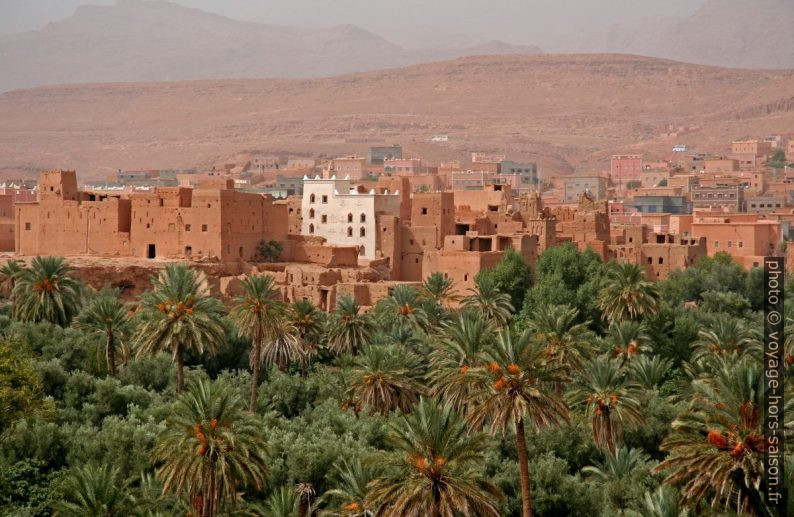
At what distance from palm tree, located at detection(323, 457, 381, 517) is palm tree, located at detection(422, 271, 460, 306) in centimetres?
1902

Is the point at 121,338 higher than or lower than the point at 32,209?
lower

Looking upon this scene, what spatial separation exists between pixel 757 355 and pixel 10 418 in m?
20.3

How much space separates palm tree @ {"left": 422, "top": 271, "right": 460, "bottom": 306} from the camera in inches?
1780

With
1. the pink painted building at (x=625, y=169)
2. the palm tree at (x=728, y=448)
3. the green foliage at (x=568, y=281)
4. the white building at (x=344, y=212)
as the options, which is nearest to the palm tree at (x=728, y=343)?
the green foliage at (x=568, y=281)

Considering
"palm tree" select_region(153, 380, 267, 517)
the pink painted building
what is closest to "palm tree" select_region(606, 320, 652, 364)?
"palm tree" select_region(153, 380, 267, 517)

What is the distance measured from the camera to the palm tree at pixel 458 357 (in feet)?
93.1

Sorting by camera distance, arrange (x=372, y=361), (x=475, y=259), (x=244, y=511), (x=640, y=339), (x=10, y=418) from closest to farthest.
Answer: (x=244, y=511) → (x=10, y=418) → (x=372, y=361) → (x=640, y=339) → (x=475, y=259)

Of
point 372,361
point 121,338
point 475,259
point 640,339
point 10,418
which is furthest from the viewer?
point 475,259

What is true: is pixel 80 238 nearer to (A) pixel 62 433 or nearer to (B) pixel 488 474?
(A) pixel 62 433

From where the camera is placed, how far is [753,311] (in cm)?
5566

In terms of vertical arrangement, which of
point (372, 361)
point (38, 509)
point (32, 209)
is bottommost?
point (38, 509)

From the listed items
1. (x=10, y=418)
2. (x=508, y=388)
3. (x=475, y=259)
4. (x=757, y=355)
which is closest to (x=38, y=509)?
(x=10, y=418)

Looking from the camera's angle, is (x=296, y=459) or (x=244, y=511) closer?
(x=244, y=511)

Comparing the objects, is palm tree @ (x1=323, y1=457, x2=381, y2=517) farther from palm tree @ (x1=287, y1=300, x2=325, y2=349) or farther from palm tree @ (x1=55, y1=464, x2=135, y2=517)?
palm tree @ (x1=287, y1=300, x2=325, y2=349)
